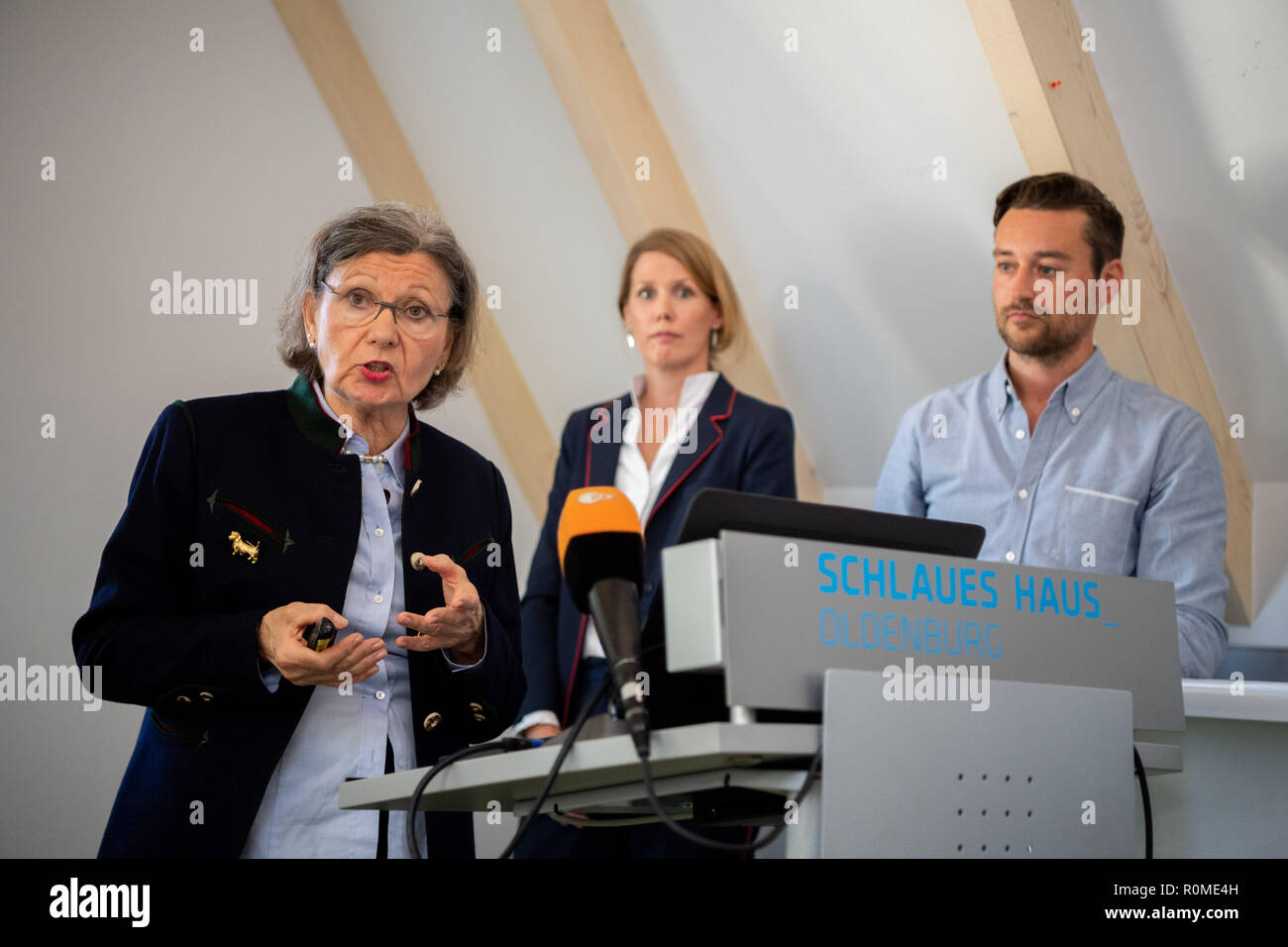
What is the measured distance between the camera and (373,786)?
4.25 feet

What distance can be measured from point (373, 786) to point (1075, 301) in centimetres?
178

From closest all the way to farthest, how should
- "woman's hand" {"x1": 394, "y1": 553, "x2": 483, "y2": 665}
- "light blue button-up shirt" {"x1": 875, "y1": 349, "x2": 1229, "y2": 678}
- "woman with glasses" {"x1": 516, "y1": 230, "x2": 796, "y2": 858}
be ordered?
1. "woman's hand" {"x1": 394, "y1": 553, "x2": 483, "y2": 665}
2. "light blue button-up shirt" {"x1": 875, "y1": 349, "x2": 1229, "y2": 678}
3. "woman with glasses" {"x1": 516, "y1": 230, "x2": 796, "y2": 858}

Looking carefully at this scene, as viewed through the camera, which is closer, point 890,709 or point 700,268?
point 890,709

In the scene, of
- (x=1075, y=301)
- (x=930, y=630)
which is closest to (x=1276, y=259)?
(x=1075, y=301)

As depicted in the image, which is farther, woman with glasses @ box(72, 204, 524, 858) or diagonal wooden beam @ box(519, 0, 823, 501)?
diagonal wooden beam @ box(519, 0, 823, 501)

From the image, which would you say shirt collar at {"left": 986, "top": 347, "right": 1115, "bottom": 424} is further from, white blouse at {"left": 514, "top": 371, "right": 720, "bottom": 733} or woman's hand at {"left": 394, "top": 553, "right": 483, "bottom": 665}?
woman's hand at {"left": 394, "top": 553, "right": 483, "bottom": 665}

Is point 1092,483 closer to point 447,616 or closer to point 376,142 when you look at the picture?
point 447,616

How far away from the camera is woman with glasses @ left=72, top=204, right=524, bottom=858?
4.66ft

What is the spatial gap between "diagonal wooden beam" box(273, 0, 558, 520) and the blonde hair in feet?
2.18

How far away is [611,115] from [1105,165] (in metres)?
1.31

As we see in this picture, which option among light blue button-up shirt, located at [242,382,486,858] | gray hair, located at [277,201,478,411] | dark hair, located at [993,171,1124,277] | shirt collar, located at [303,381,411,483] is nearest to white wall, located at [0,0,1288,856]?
dark hair, located at [993,171,1124,277]

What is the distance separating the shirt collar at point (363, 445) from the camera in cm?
168

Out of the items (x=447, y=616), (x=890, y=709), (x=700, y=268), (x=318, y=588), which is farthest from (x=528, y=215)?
(x=890, y=709)

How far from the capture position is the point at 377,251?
1713 mm
